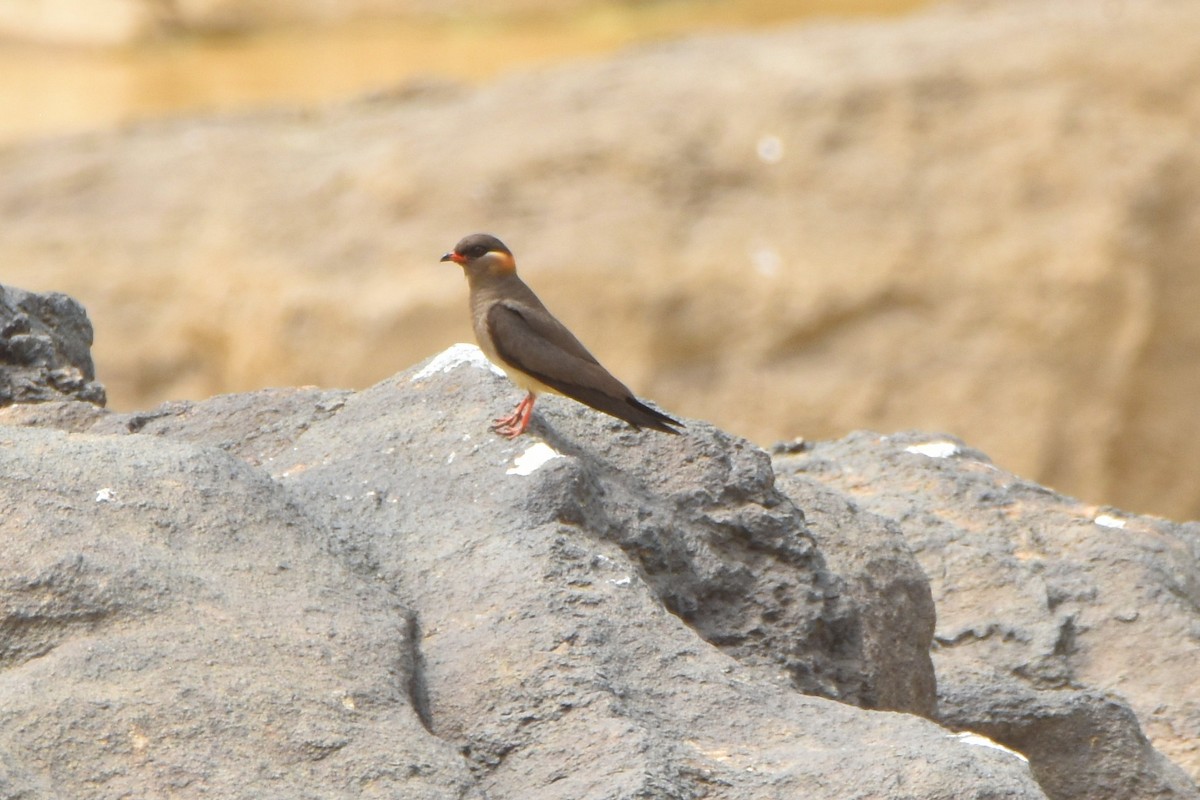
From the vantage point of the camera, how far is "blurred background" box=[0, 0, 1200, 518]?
11.6 meters

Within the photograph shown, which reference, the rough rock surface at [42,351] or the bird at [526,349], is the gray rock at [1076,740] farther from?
the rough rock surface at [42,351]

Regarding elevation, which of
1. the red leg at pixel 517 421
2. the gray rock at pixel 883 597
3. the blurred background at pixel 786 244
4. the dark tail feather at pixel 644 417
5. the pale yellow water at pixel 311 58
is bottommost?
the gray rock at pixel 883 597

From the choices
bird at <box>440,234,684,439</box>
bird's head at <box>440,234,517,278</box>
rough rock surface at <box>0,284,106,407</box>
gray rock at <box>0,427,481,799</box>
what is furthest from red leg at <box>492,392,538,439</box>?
rough rock surface at <box>0,284,106,407</box>

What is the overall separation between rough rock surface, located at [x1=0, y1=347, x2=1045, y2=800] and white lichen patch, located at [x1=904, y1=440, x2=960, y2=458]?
155 centimetres

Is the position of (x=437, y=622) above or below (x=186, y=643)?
above

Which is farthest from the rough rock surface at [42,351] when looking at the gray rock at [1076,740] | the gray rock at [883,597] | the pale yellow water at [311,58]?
the pale yellow water at [311,58]

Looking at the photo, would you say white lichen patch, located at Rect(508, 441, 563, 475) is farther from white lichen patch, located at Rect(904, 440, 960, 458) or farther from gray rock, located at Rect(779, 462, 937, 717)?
white lichen patch, located at Rect(904, 440, 960, 458)

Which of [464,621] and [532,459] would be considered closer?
[464,621]

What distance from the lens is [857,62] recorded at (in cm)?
1233

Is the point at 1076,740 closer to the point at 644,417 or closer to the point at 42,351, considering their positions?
the point at 644,417

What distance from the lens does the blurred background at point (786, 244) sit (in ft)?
38.0

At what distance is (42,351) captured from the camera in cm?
505

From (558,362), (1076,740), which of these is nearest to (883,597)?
(1076,740)

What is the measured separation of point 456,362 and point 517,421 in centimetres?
52
